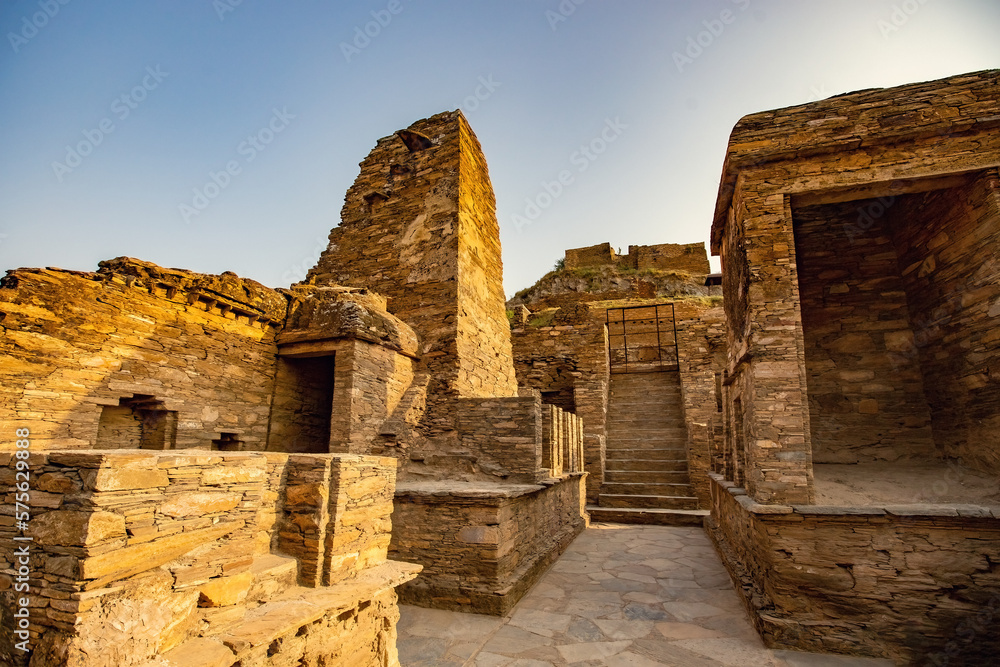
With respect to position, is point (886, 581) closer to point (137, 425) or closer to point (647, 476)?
point (647, 476)

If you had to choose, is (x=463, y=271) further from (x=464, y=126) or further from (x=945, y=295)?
(x=945, y=295)

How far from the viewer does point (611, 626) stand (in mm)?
5148

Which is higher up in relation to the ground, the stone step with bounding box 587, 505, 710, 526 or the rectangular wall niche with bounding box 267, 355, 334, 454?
the rectangular wall niche with bounding box 267, 355, 334, 454

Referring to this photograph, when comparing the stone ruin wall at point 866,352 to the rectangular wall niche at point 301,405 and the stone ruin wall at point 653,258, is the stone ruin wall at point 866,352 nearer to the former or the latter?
the rectangular wall niche at point 301,405

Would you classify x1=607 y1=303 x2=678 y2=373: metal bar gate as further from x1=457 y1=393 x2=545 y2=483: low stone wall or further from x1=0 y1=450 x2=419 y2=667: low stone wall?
x1=0 y1=450 x2=419 y2=667: low stone wall

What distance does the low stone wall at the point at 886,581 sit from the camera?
14.2ft

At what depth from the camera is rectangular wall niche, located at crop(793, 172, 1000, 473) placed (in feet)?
17.3

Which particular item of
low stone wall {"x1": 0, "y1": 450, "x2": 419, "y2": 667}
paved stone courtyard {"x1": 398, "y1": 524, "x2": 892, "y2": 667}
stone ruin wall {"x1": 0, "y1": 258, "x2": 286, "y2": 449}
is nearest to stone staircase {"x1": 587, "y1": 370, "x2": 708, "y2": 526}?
paved stone courtyard {"x1": 398, "y1": 524, "x2": 892, "y2": 667}

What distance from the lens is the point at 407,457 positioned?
7594mm

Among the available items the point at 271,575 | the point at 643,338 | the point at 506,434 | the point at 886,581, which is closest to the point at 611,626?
the point at 886,581

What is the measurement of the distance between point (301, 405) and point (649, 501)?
26.4ft

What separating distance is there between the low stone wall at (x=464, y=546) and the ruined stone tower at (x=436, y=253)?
190 centimetres

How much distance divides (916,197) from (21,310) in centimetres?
1003

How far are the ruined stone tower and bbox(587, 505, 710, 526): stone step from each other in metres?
3.54
